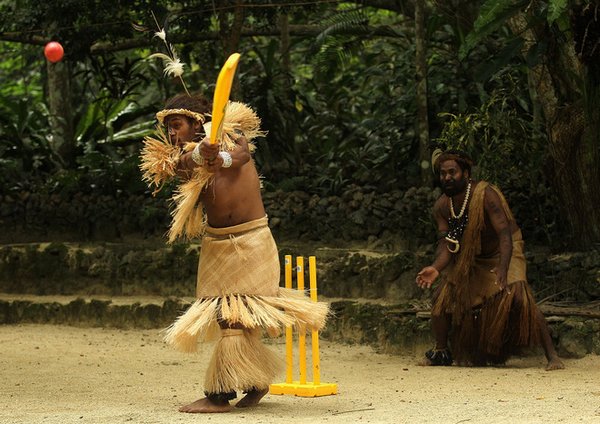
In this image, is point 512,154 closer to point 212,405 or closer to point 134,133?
point 212,405

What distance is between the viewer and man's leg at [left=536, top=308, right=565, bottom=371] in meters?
7.16

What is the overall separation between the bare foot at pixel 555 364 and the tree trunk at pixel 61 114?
602 cm

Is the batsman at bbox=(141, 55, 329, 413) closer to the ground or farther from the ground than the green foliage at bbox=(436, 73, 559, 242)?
closer to the ground

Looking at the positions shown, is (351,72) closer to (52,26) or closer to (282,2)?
(282,2)

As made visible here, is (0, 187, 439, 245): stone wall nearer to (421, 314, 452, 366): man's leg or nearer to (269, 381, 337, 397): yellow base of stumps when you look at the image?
(421, 314, 452, 366): man's leg

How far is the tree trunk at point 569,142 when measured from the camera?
26.8ft

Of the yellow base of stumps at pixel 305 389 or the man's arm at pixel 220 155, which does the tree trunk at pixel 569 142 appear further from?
the man's arm at pixel 220 155

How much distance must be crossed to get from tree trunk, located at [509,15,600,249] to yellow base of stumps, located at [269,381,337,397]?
297 centimetres

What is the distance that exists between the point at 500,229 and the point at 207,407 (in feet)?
8.67

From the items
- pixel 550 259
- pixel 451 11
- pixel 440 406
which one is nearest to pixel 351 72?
pixel 451 11

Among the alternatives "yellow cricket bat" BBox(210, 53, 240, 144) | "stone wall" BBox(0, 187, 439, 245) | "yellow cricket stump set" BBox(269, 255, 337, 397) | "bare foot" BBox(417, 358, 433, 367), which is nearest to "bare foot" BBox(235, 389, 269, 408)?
"yellow cricket stump set" BBox(269, 255, 337, 397)

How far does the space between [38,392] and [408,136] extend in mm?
4873

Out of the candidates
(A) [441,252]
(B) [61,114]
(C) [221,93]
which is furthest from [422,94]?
(C) [221,93]

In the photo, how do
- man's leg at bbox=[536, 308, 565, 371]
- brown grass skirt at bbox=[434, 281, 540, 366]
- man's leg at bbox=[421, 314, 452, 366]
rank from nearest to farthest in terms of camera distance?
man's leg at bbox=[536, 308, 565, 371], brown grass skirt at bbox=[434, 281, 540, 366], man's leg at bbox=[421, 314, 452, 366]
